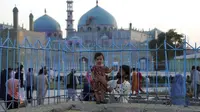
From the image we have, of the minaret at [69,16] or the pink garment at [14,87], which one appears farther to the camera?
the minaret at [69,16]

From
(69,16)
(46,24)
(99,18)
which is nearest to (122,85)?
(99,18)

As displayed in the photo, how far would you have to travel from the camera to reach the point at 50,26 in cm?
7169

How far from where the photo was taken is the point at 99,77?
7.69 meters

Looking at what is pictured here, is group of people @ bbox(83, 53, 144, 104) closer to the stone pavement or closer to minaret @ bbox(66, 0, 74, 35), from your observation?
the stone pavement

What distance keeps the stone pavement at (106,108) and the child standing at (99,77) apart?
0.27 metres

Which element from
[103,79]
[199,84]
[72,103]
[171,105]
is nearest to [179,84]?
[171,105]

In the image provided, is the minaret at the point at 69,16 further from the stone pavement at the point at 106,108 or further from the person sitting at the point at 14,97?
the stone pavement at the point at 106,108

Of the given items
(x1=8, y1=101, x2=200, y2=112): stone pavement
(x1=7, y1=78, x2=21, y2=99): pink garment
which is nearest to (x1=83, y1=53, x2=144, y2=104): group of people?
(x1=8, y1=101, x2=200, y2=112): stone pavement

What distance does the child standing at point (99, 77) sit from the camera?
7.68 metres

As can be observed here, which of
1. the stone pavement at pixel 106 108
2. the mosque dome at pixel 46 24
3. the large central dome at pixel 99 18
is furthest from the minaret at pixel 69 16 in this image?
the stone pavement at pixel 106 108

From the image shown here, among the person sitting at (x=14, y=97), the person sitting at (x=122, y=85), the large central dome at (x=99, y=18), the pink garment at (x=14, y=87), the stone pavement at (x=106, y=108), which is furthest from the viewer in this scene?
the large central dome at (x=99, y=18)

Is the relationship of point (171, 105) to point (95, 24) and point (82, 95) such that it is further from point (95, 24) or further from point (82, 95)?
point (95, 24)

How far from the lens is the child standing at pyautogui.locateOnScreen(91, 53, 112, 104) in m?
7.68

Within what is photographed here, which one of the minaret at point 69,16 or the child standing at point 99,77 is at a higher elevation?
the minaret at point 69,16
